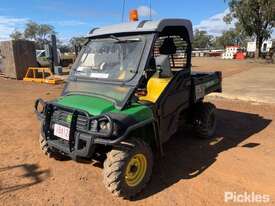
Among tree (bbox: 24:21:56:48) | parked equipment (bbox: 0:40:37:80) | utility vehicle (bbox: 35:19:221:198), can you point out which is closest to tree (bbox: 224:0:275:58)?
parked equipment (bbox: 0:40:37:80)

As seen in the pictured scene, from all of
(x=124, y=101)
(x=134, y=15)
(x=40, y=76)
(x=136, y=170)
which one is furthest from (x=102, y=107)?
(x=40, y=76)

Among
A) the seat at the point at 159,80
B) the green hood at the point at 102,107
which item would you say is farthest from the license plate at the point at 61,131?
the seat at the point at 159,80

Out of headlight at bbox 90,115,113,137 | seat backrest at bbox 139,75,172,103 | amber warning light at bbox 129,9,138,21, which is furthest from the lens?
amber warning light at bbox 129,9,138,21

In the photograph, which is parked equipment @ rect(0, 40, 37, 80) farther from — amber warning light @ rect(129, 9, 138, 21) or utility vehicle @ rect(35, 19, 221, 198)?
amber warning light @ rect(129, 9, 138, 21)

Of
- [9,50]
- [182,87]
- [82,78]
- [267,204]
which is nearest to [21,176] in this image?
[82,78]

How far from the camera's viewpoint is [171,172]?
470cm

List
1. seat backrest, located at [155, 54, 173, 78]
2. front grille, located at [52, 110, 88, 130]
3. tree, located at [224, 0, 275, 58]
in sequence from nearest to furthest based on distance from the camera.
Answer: front grille, located at [52, 110, 88, 130] < seat backrest, located at [155, 54, 173, 78] < tree, located at [224, 0, 275, 58]

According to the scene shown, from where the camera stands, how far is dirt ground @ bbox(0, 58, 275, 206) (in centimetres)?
396

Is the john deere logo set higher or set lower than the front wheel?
higher

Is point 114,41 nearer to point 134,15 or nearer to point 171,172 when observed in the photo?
point 134,15

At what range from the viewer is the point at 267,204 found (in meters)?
3.80

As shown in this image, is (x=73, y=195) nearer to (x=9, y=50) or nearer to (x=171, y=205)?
(x=171, y=205)

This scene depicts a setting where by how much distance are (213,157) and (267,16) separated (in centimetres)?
3275

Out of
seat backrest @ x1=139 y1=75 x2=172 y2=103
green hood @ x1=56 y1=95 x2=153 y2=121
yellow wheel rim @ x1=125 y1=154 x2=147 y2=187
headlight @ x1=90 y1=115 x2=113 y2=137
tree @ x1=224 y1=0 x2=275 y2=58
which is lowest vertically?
yellow wheel rim @ x1=125 y1=154 x2=147 y2=187
